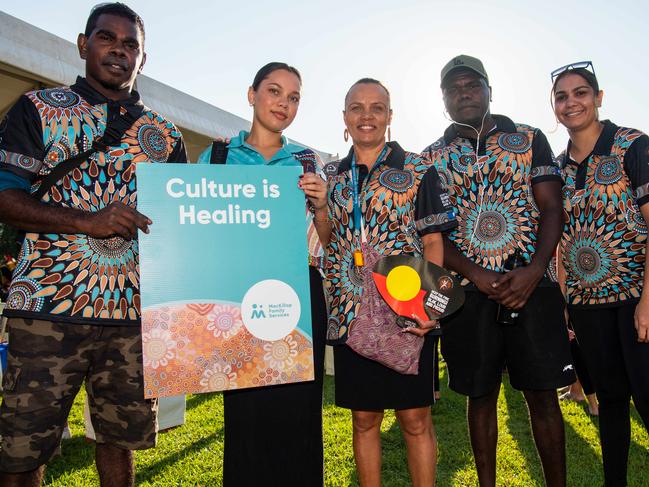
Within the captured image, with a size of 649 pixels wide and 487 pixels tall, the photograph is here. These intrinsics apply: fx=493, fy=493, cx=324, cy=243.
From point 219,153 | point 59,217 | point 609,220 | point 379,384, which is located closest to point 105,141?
point 59,217

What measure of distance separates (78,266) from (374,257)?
127 cm

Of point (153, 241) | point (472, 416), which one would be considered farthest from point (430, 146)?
point (153, 241)

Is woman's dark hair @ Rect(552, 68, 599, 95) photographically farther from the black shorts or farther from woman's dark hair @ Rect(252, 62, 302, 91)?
woman's dark hair @ Rect(252, 62, 302, 91)

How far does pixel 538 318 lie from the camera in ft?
8.30

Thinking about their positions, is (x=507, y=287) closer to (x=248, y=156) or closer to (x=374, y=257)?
(x=374, y=257)

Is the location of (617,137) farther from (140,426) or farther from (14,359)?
(14,359)

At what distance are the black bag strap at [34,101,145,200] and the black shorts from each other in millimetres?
1832

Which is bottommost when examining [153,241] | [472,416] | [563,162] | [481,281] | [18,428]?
[472,416]

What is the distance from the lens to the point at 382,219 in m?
2.38

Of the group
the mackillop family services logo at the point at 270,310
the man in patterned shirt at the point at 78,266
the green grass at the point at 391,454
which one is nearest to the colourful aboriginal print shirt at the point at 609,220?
the green grass at the point at 391,454

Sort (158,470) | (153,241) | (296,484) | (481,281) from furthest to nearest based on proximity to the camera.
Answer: (158,470)
(481,281)
(296,484)
(153,241)

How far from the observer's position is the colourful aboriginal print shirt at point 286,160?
2.25m

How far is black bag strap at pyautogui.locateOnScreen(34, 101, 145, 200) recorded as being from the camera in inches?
77.3

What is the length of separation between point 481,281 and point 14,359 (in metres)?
2.09
